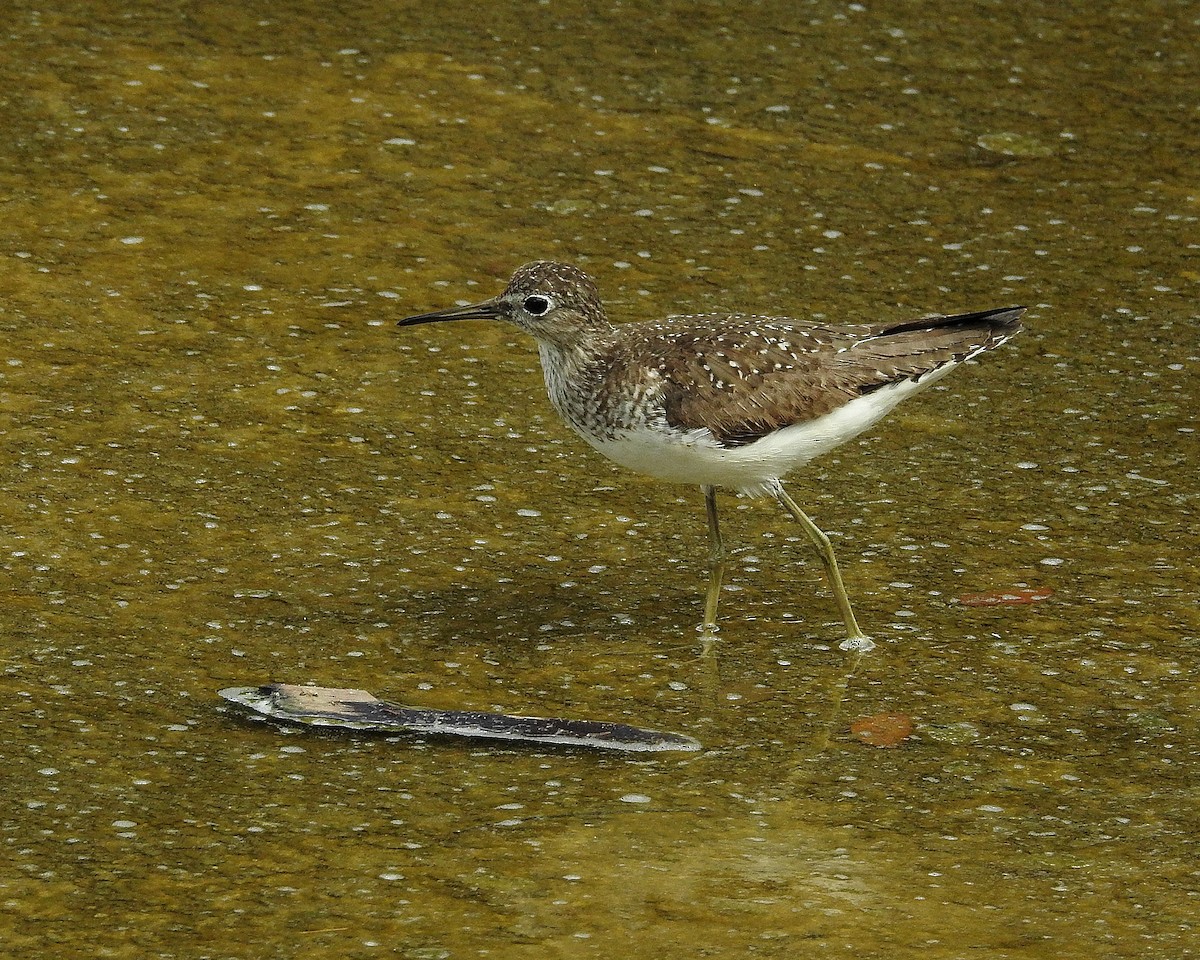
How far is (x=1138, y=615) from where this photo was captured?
7.70 m

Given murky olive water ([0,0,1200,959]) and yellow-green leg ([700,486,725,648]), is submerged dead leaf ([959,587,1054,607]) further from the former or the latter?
yellow-green leg ([700,486,725,648])

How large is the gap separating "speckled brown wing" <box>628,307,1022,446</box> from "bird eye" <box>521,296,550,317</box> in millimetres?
382

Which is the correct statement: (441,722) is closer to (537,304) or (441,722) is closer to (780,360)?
(537,304)

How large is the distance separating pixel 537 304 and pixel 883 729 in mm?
2184

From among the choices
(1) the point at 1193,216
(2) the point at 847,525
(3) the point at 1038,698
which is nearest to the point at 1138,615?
(3) the point at 1038,698

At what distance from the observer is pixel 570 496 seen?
8.67m

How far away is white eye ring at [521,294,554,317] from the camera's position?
7.68 meters

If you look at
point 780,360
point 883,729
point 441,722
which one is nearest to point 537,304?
point 780,360

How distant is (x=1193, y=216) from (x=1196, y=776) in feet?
18.7

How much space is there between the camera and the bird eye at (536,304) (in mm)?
7680

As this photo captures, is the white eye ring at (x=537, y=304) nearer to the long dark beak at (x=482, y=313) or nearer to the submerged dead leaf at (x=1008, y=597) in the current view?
the long dark beak at (x=482, y=313)

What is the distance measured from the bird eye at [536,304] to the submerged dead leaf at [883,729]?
2.06m

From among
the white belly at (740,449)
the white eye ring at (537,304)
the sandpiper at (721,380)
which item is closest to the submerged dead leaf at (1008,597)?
the sandpiper at (721,380)

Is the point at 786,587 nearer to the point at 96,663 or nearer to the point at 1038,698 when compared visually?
the point at 1038,698
